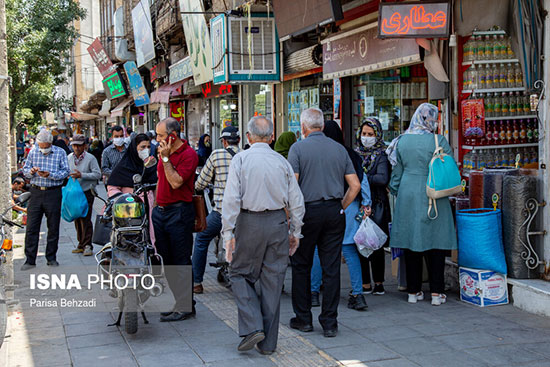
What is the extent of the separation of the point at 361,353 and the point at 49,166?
17.2 feet

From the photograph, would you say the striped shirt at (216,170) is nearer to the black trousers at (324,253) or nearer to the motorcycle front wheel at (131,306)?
the black trousers at (324,253)

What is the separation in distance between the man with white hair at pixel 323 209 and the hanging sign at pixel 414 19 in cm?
219

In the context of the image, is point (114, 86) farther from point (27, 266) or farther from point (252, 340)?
point (252, 340)

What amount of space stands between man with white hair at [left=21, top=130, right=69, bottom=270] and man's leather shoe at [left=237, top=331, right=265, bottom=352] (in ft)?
15.0

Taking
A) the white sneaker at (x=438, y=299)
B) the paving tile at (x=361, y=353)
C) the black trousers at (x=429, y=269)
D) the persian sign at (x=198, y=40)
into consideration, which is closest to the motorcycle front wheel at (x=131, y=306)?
the paving tile at (x=361, y=353)

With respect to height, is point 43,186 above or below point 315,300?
above

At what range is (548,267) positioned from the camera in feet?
21.6

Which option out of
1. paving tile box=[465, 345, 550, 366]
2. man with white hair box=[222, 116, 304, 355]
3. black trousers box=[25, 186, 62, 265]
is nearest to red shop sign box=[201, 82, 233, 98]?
black trousers box=[25, 186, 62, 265]

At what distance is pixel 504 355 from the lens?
523cm

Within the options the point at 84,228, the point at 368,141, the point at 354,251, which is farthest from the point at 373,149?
the point at 84,228

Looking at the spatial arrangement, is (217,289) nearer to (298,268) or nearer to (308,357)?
(298,268)

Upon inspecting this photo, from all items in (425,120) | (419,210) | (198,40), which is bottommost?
(419,210)

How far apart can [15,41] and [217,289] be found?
15259mm

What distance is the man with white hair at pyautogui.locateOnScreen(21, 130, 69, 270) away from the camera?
346 inches
